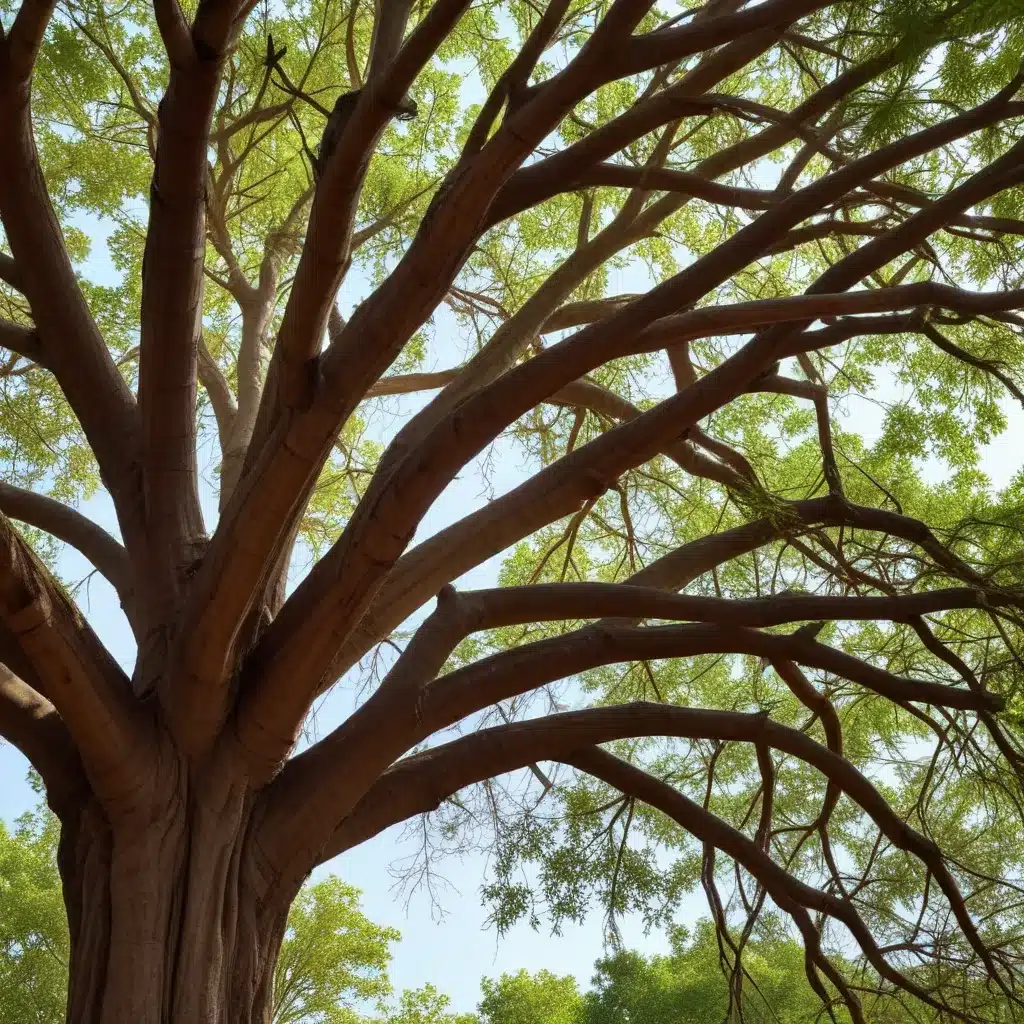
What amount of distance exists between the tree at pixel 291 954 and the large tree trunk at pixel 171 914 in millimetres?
7547

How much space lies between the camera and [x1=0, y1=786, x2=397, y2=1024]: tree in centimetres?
996

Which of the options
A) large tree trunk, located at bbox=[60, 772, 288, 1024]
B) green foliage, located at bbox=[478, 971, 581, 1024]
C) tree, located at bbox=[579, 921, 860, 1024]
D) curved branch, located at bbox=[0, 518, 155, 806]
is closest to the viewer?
curved branch, located at bbox=[0, 518, 155, 806]

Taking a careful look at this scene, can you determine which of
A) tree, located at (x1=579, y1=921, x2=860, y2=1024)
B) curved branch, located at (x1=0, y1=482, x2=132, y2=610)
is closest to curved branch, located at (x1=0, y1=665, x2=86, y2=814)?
curved branch, located at (x1=0, y1=482, x2=132, y2=610)

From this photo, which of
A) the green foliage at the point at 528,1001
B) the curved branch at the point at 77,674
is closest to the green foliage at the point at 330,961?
the green foliage at the point at 528,1001

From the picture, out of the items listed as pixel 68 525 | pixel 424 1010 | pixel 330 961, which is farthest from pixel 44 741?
pixel 424 1010

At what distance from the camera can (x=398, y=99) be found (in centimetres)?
229

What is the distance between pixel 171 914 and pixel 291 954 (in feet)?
27.6

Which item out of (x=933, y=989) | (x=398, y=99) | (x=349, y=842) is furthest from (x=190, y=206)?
(x=933, y=989)

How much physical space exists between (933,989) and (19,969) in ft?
31.6

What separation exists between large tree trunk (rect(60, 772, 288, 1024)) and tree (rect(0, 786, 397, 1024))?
7.55 metres

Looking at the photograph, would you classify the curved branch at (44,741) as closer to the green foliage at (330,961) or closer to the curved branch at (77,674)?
the curved branch at (77,674)

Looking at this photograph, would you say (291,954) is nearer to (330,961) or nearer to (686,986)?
(330,961)

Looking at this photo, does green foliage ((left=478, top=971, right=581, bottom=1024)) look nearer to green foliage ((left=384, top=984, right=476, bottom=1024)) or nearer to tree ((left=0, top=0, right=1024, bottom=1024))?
green foliage ((left=384, top=984, right=476, bottom=1024))

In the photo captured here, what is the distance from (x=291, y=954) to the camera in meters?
10.3
